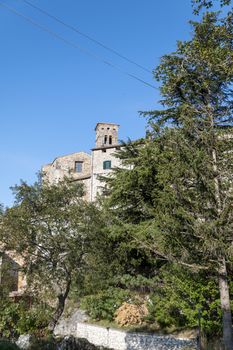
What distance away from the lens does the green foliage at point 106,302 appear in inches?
797

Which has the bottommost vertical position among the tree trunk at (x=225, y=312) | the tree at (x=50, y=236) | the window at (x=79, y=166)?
the tree trunk at (x=225, y=312)

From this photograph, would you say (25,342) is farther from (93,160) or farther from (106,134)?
(106,134)

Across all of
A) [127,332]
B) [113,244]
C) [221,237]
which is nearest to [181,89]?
[221,237]

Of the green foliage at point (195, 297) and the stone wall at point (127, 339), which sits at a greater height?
the green foliage at point (195, 297)

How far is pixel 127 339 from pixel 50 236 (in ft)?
19.7

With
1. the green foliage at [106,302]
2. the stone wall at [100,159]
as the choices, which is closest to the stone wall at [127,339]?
the green foliage at [106,302]

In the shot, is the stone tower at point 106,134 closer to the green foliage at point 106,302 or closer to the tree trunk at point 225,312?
the green foliage at point 106,302

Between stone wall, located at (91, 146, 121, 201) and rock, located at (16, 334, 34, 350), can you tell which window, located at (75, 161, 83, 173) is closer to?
stone wall, located at (91, 146, 121, 201)

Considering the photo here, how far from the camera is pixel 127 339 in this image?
56.4 feet

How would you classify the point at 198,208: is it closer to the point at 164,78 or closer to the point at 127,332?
the point at 164,78

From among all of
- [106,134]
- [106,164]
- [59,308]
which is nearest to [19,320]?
[59,308]

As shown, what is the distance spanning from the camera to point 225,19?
980cm

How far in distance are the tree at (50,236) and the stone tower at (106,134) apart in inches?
1445

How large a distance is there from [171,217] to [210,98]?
5.24 metres
